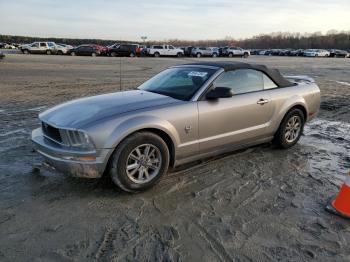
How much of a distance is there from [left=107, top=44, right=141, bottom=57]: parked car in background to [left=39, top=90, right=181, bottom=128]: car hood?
150 ft

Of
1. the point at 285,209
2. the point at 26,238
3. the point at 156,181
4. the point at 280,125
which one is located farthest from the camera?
the point at 280,125

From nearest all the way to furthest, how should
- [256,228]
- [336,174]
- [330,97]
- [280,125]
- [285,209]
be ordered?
[256,228] → [285,209] → [336,174] → [280,125] → [330,97]

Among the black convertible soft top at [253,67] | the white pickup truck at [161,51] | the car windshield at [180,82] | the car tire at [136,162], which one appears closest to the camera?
the car tire at [136,162]

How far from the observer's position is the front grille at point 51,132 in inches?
184

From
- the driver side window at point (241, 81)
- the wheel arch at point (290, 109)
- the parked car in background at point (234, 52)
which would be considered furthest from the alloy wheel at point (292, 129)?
the parked car in background at point (234, 52)

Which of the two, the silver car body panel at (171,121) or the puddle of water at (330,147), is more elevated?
the silver car body panel at (171,121)

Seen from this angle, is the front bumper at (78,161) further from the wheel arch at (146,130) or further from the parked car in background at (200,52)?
the parked car in background at (200,52)

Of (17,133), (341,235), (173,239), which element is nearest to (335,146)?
(341,235)

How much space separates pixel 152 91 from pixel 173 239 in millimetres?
2681

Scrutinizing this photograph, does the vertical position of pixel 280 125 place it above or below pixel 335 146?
above

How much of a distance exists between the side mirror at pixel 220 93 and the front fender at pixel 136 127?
0.76 m

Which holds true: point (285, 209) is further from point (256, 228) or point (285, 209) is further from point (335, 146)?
point (335, 146)

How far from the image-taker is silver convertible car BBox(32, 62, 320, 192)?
14.6ft

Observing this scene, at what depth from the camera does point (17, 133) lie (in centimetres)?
732
